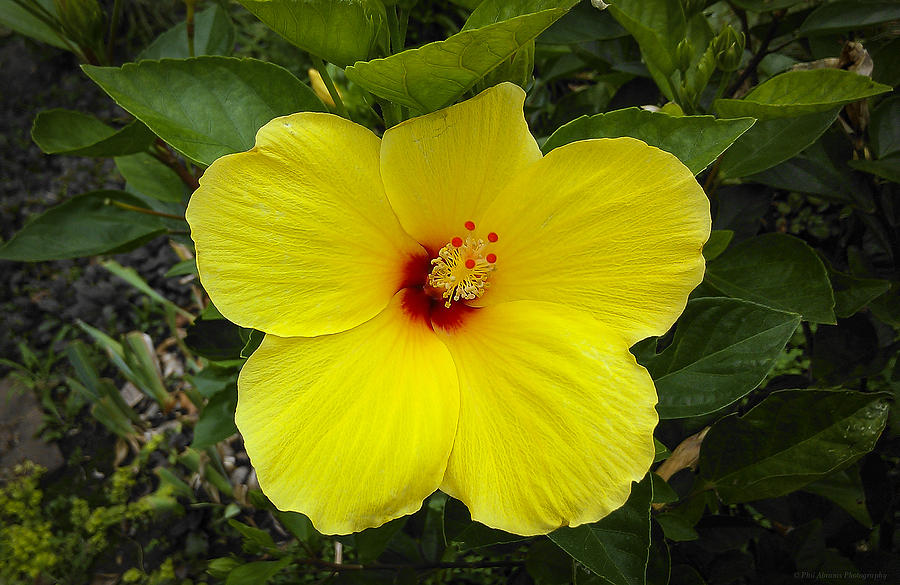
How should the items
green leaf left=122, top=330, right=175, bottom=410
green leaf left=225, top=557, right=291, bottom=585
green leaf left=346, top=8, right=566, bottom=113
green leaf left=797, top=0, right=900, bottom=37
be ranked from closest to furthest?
green leaf left=346, top=8, right=566, bottom=113
green leaf left=797, top=0, right=900, bottom=37
green leaf left=225, top=557, right=291, bottom=585
green leaf left=122, top=330, right=175, bottom=410

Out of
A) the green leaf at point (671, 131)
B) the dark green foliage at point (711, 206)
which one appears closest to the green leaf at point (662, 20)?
the dark green foliage at point (711, 206)

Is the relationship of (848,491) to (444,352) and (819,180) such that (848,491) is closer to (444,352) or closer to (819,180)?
(819,180)

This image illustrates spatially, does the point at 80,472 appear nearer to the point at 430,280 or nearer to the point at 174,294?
the point at 174,294

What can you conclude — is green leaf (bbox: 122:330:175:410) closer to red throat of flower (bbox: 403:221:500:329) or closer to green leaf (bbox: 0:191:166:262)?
green leaf (bbox: 0:191:166:262)

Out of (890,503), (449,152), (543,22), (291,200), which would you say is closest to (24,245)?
(291,200)

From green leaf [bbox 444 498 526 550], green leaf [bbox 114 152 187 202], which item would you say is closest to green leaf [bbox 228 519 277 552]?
green leaf [bbox 444 498 526 550]

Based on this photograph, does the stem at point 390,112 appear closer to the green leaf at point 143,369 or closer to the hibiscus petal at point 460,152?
the hibiscus petal at point 460,152
